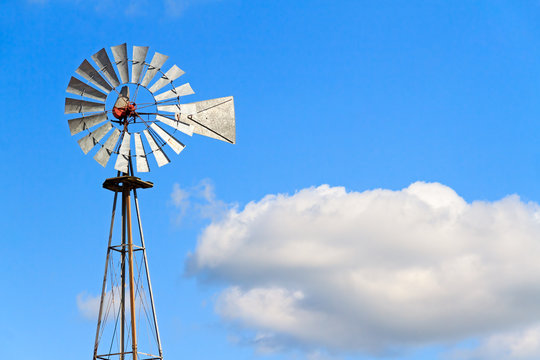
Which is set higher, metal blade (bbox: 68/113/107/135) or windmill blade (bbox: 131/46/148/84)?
windmill blade (bbox: 131/46/148/84)

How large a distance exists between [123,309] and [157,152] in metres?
6.02

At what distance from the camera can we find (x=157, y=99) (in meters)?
35.5

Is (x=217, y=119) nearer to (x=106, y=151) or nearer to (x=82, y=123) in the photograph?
(x=106, y=151)

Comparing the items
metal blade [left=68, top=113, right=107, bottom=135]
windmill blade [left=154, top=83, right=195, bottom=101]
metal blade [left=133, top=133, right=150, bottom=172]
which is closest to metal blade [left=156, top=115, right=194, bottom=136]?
windmill blade [left=154, top=83, right=195, bottom=101]

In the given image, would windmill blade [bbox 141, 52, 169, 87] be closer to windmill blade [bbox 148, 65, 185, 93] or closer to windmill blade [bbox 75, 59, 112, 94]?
windmill blade [bbox 148, 65, 185, 93]

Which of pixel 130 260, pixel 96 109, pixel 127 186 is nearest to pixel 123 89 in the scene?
pixel 96 109

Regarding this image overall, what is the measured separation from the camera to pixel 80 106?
34.3 m

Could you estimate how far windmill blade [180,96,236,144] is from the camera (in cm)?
3672

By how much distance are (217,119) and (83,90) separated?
562 centimetres

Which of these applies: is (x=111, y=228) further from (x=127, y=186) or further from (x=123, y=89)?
(x=123, y=89)

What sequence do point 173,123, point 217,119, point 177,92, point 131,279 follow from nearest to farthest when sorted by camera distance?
point 131,279 → point 173,123 → point 177,92 → point 217,119

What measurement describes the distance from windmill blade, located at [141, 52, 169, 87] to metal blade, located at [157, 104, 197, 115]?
3.71 feet

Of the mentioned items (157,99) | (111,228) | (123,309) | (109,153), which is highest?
(157,99)

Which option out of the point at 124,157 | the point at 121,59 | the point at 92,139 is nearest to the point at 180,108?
the point at 121,59
